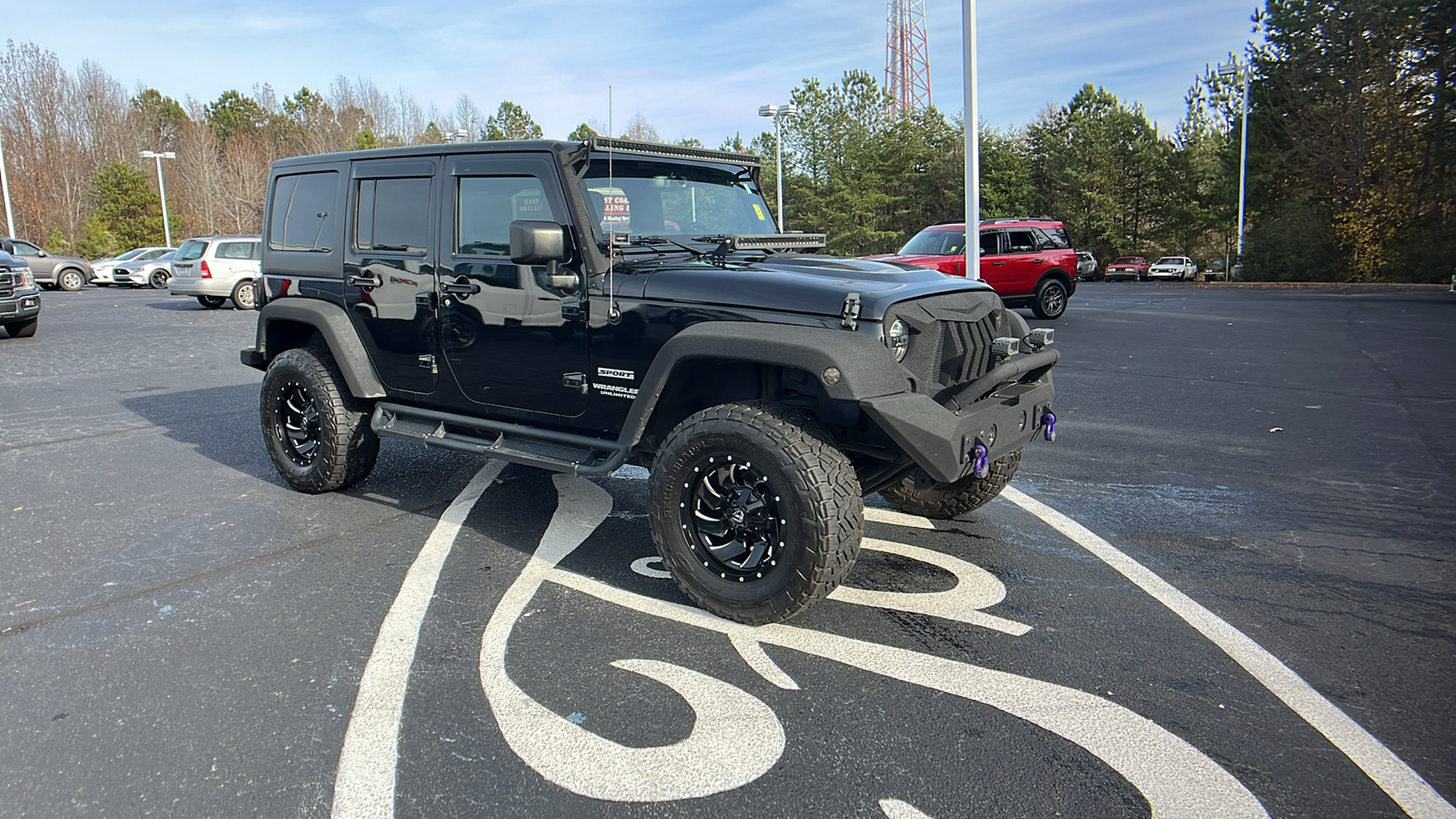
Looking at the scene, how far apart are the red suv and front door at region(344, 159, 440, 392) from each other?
1438cm

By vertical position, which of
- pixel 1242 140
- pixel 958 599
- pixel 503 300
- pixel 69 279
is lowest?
pixel 958 599

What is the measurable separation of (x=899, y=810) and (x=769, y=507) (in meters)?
1.39

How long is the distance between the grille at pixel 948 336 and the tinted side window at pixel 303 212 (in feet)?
12.1

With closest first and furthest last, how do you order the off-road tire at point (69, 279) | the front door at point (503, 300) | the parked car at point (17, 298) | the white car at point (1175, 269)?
the front door at point (503, 300) < the parked car at point (17, 298) < the off-road tire at point (69, 279) < the white car at point (1175, 269)

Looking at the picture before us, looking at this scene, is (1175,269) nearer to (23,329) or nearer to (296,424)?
(23,329)

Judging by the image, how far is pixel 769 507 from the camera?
12.3ft

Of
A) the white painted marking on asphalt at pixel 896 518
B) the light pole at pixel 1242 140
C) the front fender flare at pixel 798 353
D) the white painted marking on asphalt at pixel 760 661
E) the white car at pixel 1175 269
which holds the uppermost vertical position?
the light pole at pixel 1242 140

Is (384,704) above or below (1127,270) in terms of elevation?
below

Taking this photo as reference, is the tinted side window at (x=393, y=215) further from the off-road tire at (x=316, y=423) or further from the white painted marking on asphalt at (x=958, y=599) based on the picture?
the white painted marking on asphalt at (x=958, y=599)

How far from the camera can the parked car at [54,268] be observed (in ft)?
97.7

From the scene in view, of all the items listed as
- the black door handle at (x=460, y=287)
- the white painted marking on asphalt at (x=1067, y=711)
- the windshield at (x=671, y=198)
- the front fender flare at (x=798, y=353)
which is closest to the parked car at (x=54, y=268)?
the black door handle at (x=460, y=287)

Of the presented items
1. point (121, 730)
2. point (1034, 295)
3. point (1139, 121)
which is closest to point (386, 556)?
point (121, 730)

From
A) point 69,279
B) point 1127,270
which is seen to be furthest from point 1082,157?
point 69,279

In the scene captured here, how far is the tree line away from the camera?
3098cm
